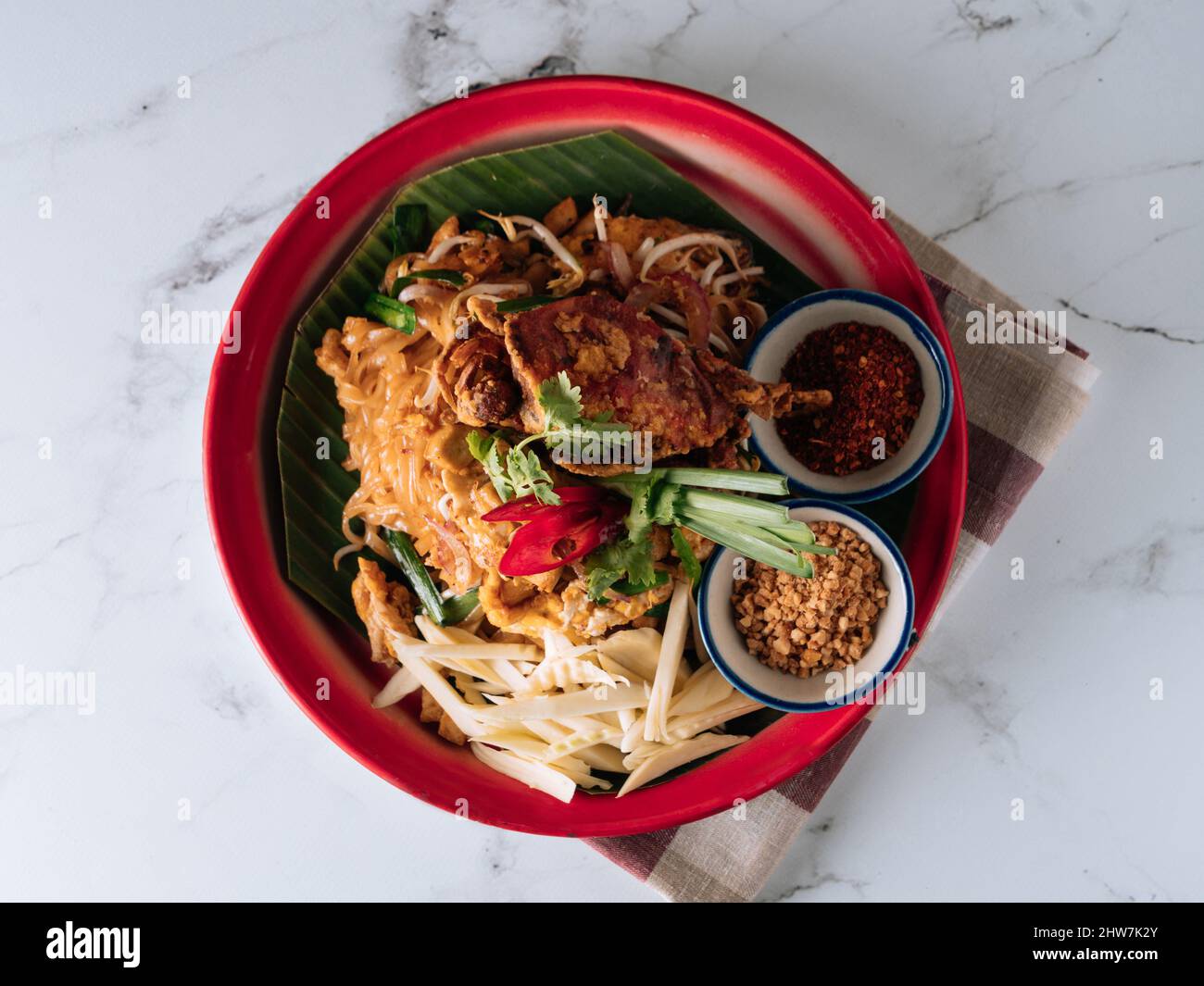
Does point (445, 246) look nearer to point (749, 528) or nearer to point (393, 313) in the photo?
point (393, 313)

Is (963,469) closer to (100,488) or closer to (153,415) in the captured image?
(153,415)

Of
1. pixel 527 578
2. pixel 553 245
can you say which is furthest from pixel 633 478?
pixel 553 245

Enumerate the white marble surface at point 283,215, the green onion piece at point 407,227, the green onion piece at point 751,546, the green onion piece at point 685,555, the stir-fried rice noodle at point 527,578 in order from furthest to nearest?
1. the white marble surface at point 283,215
2. the green onion piece at point 407,227
3. the stir-fried rice noodle at point 527,578
4. the green onion piece at point 685,555
5. the green onion piece at point 751,546

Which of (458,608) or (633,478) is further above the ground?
(633,478)

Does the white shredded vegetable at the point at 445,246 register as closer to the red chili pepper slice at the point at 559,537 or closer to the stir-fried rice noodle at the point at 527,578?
the stir-fried rice noodle at the point at 527,578

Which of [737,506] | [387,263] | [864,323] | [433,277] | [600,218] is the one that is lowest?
[737,506]

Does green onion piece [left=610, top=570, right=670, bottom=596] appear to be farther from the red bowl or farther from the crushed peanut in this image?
the red bowl

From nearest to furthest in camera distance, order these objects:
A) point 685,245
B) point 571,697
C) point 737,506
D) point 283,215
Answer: point 737,506 < point 571,697 < point 685,245 < point 283,215

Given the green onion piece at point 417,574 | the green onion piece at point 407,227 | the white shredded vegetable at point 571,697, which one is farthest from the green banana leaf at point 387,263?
the white shredded vegetable at point 571,697
